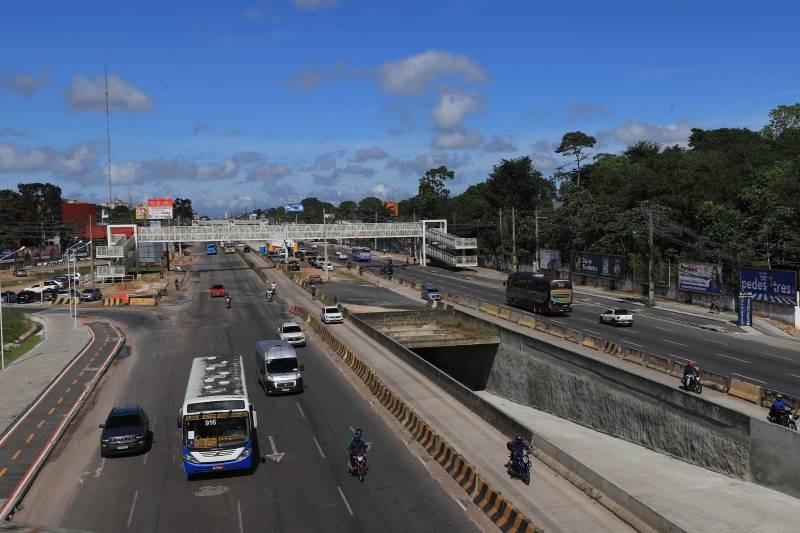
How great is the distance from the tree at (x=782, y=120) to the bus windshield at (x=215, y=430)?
111307 millimetres

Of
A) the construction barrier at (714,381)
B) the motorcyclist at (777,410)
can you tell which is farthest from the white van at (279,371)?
the motorcyclist at (777,410)

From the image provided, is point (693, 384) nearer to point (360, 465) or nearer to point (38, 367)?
point (360, 465)

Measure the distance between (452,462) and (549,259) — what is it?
3253 inches

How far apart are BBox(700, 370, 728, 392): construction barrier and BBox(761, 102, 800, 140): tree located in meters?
91.1

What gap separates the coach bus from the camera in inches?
2488

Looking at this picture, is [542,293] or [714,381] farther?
[542,293]

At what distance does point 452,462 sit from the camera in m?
24.1

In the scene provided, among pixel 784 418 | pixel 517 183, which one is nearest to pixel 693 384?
pixel 784 418

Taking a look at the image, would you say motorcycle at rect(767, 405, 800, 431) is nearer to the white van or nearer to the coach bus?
the white van

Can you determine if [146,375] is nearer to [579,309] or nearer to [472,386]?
[472,386]

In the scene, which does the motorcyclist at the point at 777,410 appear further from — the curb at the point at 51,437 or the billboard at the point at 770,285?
the billboard at the point at 770,285

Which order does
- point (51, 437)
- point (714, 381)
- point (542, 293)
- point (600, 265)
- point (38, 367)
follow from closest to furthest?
1. point (51, 437)
2. point (714, 381)
3. point (38, 367)
4. point (542, 293)
5. point (600, 265)

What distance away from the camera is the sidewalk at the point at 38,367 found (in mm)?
35469

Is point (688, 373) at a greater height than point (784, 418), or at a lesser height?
greater
